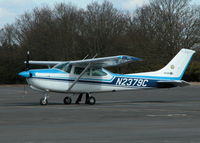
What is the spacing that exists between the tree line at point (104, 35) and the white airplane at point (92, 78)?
Result: 28.8 metres

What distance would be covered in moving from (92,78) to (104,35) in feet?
124

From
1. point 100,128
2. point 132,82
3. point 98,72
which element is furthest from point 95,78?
point 100,128

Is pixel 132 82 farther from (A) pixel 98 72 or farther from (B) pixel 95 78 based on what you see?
(B) pixel 95 78

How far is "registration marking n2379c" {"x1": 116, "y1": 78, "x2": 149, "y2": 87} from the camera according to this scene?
2423 cm

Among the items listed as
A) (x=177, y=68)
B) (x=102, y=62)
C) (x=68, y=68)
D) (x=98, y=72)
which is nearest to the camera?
(x=102, y=62)

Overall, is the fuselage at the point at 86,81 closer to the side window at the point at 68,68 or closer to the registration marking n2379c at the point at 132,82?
the registration marking n2379c at the point at 132,82

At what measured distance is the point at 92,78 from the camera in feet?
78.1

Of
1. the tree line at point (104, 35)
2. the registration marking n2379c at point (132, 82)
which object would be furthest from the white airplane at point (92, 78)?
the tree line at point (104, 35)

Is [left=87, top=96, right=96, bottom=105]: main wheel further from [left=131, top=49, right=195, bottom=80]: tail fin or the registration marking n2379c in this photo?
[left=131, top=49, right=195, bottom=80]: tail fin

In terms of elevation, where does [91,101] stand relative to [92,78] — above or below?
below

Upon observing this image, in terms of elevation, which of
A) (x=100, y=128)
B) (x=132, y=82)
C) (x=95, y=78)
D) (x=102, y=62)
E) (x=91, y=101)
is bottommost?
(x=91, y=101)

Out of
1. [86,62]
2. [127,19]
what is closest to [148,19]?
[127,19]

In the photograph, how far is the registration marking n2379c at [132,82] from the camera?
24234mm

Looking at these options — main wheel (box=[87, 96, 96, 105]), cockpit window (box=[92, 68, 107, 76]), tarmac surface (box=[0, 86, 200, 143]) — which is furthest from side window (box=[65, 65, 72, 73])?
tarmac surface (box=[0, 86, 200, 143])
